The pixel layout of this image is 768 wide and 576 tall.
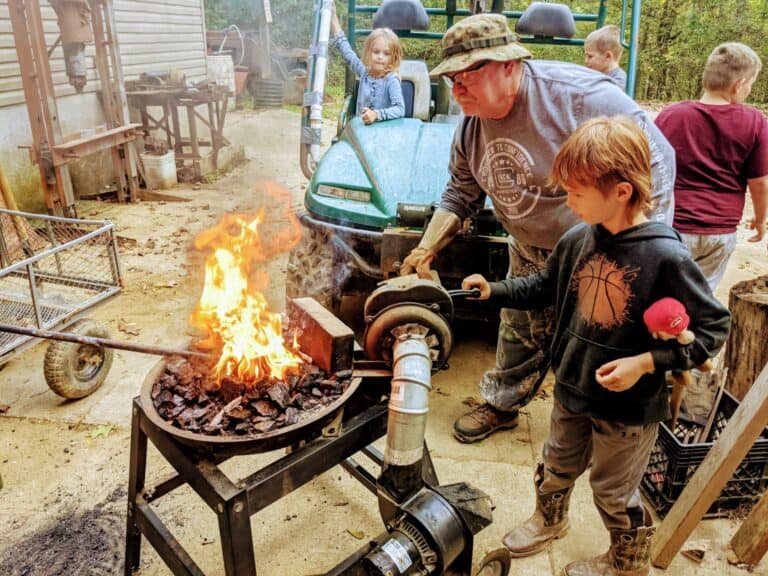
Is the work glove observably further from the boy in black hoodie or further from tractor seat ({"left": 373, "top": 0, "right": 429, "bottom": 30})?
tractor seat ({"left": 373, "top": 0, "right": 429, "bottom": 30})

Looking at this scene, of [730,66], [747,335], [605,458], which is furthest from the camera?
[747,335]

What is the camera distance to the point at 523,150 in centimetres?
266

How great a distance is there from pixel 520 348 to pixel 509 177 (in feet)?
3.53

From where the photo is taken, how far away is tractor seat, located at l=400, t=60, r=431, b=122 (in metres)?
5.25

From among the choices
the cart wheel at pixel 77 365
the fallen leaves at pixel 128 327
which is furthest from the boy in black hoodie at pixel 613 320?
the fallen leaves at pixel 128 327

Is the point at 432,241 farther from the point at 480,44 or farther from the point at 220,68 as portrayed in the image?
the point at 220,68

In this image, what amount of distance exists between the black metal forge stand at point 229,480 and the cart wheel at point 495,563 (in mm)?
369

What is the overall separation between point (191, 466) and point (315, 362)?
63cm

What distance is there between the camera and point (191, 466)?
1953mm

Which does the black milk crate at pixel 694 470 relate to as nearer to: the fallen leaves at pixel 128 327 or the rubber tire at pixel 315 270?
the rubber tire at pixel 315 270

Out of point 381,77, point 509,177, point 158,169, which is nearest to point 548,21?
point 381,77

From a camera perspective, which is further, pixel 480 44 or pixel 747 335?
pixel 747 335

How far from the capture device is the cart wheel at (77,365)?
11.7ft

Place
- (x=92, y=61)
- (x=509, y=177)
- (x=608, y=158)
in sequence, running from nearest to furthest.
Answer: (x=608, y=158), (x=509, y=177), (x=92, y=61)
